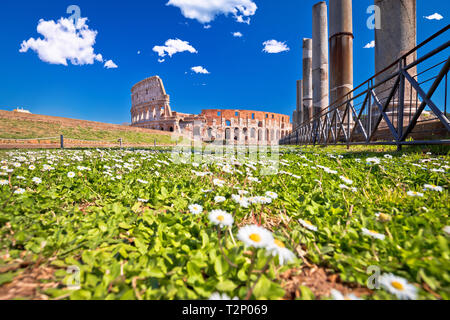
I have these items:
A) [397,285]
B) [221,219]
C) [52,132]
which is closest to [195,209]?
[221,219]

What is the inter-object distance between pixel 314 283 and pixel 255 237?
1.01 feet

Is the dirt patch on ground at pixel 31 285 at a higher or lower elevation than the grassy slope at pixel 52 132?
lower

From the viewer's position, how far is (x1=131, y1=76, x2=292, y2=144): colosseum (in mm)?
39188

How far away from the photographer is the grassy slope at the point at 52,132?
1377cm

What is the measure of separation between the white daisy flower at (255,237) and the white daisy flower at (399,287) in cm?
40

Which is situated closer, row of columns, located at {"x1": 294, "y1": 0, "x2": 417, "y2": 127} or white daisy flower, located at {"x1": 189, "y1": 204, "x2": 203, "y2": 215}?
white daisy flower, located at {"x1": 189, "y1": 204, "x2": 203, "y2": 215}

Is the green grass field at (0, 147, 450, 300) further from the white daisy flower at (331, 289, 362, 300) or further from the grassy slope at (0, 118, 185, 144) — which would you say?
the grassy slope at (0, 118, 185, 144)

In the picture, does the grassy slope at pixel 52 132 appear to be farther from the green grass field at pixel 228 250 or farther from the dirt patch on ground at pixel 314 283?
the dirt patch on ground at pixel 314 283

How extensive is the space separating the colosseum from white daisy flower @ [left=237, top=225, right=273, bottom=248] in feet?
125

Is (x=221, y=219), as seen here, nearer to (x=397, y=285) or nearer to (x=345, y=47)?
(x=397, y=285)

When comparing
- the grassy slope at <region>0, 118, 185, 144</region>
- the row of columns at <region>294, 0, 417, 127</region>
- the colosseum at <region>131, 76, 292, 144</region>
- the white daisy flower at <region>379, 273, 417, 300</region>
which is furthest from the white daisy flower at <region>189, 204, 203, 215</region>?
the colosseum at <region>131, 76, 292, 144</region>

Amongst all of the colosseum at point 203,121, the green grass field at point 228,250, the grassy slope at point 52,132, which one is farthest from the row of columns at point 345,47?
the colosseum at point 203,121

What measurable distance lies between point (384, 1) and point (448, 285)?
7679 mm

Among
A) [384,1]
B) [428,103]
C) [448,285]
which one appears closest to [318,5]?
[384,1]
